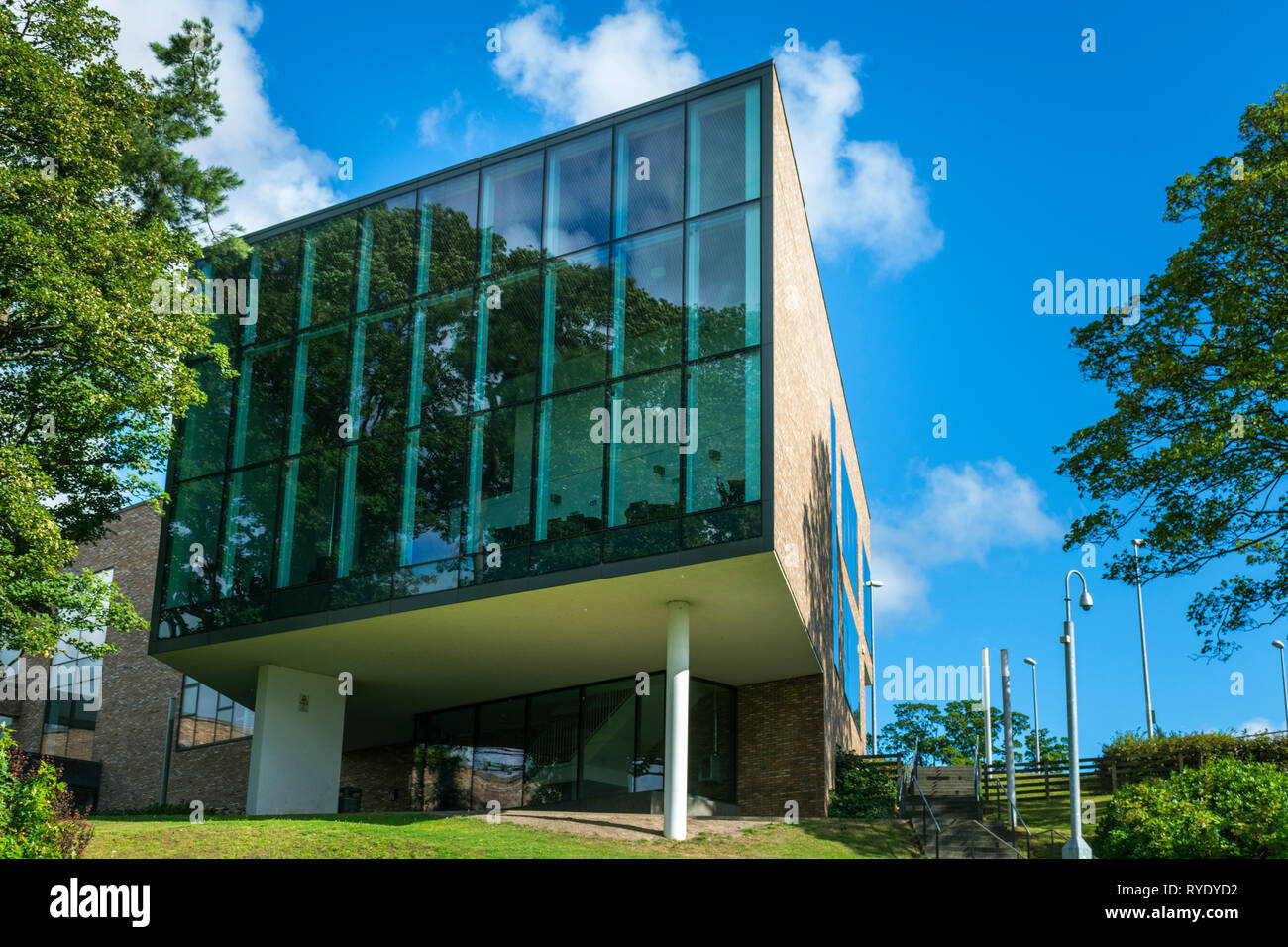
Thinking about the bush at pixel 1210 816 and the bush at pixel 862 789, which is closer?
the bush at pixel 1210 816

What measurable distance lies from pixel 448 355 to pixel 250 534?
20.4ft

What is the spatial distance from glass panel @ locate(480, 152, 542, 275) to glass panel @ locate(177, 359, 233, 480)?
7.47 metres

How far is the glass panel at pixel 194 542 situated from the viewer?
84.9 feet

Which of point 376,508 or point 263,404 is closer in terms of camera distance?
point 376,508

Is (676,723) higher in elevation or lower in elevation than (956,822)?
higher

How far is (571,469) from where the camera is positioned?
855 inches

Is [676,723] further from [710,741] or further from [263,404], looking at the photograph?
[263,404]

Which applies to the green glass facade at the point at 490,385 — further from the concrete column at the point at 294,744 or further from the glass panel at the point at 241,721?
the glass panel at the point at 241,721

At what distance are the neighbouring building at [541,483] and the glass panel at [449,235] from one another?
0.19 ft

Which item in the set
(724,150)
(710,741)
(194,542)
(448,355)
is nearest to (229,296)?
(194,542)

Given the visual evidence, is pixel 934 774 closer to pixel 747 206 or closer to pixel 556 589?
pixel 556 589

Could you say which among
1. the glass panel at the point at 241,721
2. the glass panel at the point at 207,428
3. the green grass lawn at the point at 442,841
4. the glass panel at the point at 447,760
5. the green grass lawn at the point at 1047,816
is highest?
the glass panel at the point at 207,428

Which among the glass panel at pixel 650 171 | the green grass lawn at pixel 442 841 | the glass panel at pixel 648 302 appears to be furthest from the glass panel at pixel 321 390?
the green grass lawn at pixel 442 841

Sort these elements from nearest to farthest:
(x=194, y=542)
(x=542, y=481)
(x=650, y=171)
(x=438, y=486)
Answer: (x=542, y=481)
(x=650, y=171)
(x=438, y=486)
(x=194, y=542)
